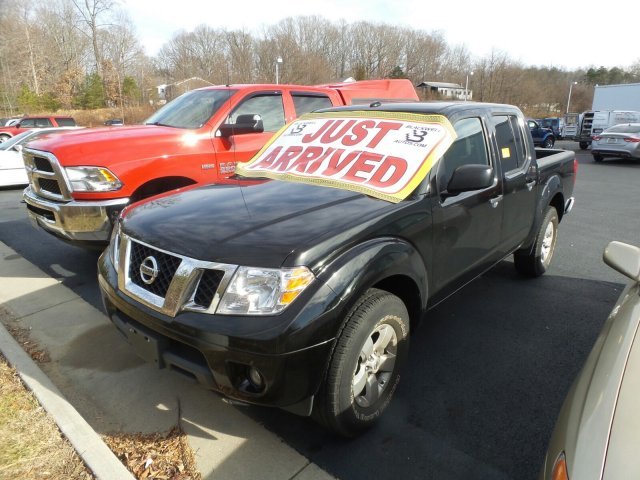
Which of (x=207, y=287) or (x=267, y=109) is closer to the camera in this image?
(x=207, y=287)

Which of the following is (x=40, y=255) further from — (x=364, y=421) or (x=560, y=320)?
(x=560, y=320)

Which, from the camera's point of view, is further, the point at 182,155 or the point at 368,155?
the point at 182,155

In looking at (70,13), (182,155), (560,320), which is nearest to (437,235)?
(560,320)

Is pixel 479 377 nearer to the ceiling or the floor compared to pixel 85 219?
nearer to the floor

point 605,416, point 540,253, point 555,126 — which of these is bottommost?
point 555,126

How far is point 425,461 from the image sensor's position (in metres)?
2.32

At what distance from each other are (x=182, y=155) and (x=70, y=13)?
6401cm

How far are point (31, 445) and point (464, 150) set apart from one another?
3183 millimetres

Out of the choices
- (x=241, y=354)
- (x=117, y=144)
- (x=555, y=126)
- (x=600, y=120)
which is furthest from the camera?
(x=555, y=126)

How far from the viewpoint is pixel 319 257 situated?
208 cm

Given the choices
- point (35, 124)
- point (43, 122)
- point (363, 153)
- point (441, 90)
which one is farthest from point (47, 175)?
point (441, 90)

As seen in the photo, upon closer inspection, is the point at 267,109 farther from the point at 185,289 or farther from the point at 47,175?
the point at 185,289

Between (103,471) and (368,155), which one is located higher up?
(368,155)

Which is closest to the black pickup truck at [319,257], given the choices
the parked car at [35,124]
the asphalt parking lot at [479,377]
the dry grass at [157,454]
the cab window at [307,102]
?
the asphalt parking lot at [479,377]
